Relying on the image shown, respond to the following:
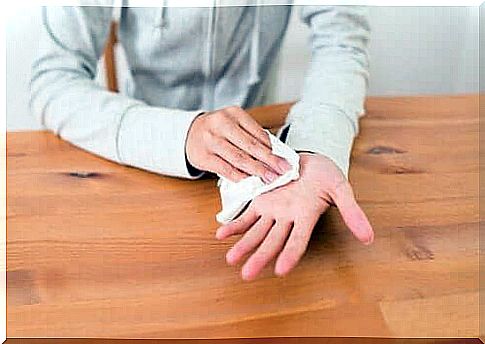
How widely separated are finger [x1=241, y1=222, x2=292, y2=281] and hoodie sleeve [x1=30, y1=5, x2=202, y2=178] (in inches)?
4.1

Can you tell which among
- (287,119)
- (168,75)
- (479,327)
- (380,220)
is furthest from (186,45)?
(479,327)

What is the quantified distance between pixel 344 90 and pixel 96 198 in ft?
0.72

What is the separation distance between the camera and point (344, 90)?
0.64 metres

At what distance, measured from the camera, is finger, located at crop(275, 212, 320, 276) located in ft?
1.53

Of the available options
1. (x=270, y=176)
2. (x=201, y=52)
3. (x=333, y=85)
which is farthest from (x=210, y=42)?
(x=270, y=176)

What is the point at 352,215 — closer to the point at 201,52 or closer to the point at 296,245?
the point at 296,245

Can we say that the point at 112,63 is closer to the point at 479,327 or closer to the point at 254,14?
the point at 254,14

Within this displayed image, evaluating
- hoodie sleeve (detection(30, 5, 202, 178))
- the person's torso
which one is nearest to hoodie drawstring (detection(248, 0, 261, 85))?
the person's torso

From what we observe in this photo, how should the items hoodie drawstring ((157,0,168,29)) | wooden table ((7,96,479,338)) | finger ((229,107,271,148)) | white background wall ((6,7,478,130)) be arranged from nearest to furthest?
wooden table ((7,96,479,338))
finger ((229,107,271,148))
hoodie drawstring ((157,0,168,29))
white background wall ((6,7,478,130))

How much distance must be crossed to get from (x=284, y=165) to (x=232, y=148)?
1.5 inches

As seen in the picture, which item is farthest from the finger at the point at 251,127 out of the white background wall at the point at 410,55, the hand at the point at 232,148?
the white background wall at the point at 410,55

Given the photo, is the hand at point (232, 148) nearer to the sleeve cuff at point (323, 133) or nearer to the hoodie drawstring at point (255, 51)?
the sleeve cuff at point (323, 133)

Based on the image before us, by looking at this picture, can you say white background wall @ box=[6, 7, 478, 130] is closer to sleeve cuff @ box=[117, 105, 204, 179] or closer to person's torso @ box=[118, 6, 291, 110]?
person's torso @ box=[118, 6, 291, 110]

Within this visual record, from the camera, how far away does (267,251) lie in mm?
475
